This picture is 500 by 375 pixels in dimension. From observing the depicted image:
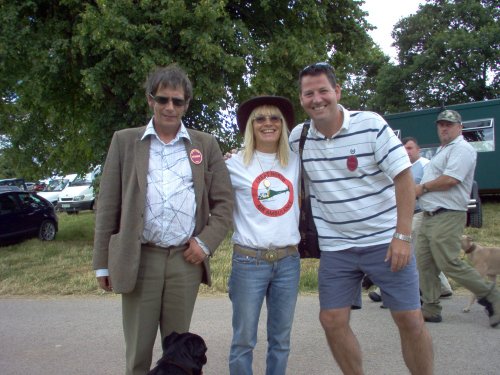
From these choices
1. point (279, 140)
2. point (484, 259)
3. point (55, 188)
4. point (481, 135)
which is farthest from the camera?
point (55, 188)

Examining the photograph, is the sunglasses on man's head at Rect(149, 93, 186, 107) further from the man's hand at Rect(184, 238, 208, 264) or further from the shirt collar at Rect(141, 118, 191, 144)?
the man's hand at Rect(184, 238, 208, 264)

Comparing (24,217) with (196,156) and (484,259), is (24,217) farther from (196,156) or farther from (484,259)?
(196,156)

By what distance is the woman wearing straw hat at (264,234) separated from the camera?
9.34 ft

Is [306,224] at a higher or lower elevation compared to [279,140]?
lower

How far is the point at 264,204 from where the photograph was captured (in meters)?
2.85

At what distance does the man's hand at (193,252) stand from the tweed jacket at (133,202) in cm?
5

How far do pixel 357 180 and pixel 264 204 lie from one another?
0.55 meters

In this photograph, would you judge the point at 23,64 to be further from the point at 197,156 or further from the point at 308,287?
the point at 197,156

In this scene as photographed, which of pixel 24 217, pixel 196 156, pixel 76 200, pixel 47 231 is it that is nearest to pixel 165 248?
pixel 196 156

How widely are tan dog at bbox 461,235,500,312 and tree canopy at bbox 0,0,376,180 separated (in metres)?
6.21

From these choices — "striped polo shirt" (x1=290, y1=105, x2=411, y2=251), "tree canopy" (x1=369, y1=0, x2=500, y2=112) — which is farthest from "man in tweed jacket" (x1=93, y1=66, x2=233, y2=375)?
"tree canopy" (x1=369, y1=0, x2=500, y2=112)

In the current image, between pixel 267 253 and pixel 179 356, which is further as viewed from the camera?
pixel 267 253

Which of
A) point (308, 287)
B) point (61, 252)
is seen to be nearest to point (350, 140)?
point (308, 287)

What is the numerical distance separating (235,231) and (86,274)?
5341 mm
